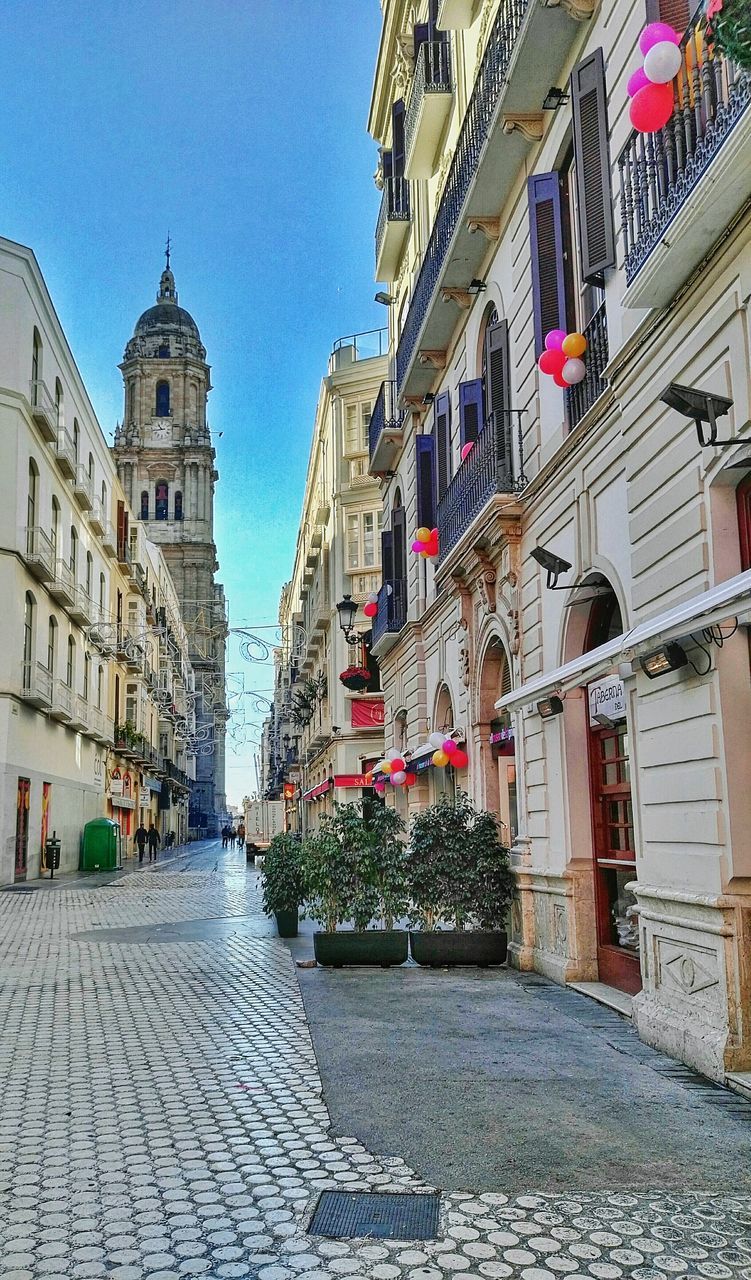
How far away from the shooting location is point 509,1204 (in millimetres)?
4434

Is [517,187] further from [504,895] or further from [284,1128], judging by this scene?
[284,1128]

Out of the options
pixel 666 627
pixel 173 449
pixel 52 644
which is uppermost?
pixel 173 449

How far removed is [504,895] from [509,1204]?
278 inches

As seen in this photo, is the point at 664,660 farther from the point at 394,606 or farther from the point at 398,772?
the point at 394,606

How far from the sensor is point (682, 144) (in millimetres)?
6648

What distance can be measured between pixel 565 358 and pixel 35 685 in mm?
22226

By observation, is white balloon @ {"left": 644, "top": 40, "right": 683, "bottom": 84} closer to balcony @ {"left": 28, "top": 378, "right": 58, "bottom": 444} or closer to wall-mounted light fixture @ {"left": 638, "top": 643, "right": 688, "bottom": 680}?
wall-mounted light fixture @ {"left": 638, "top": 643, "right": 688, "bottom": 680}

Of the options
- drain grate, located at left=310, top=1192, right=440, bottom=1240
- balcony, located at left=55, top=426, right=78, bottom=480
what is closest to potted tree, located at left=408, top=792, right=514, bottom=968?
drain grate, located at left=310, top=1192, right=440, bottom=1240

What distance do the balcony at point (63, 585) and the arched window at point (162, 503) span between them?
209 ft

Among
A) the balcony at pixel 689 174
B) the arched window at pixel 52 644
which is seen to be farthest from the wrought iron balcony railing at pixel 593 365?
the arched window at pixel 52 644

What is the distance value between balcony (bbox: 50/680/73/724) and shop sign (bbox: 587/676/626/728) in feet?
75.0

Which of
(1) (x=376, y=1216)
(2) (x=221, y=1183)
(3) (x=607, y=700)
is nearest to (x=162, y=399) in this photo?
(3) (x=607, y=700)

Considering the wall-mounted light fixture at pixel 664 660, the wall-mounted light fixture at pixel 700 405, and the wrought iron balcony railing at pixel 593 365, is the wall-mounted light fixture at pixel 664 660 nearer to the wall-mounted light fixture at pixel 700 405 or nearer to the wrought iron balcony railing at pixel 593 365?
the wall-mounted light fixture at pixel 700 405

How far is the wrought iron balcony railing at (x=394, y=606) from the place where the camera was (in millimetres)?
20188
